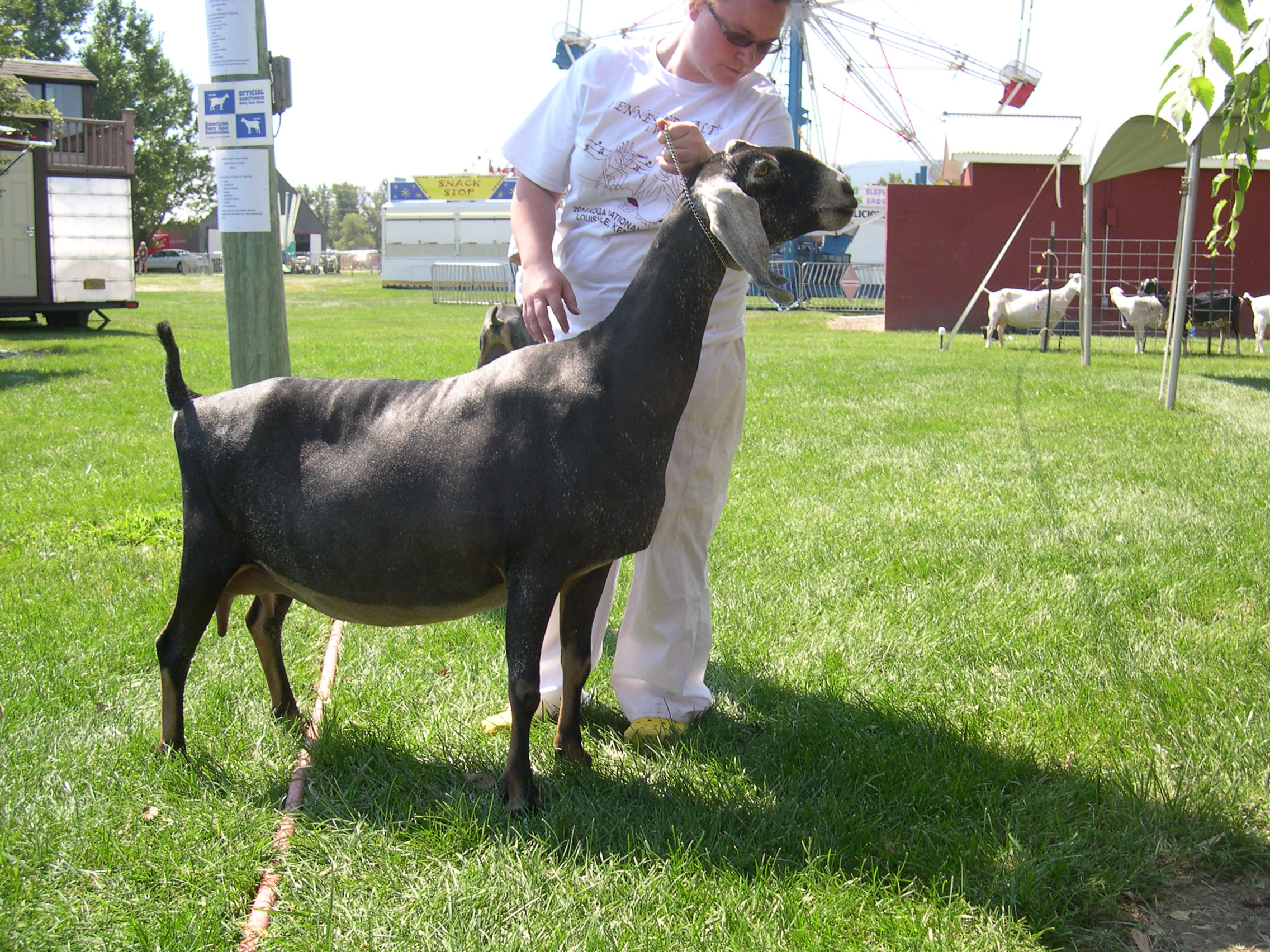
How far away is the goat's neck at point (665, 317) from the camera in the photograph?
2566mm

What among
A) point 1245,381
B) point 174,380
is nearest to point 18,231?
point 174,380

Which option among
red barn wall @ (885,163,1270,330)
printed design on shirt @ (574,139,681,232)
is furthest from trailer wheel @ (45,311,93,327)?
printed design on shirt @ (574,139,681,232)

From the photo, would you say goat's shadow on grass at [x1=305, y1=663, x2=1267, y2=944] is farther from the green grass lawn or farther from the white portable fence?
the white portable fence

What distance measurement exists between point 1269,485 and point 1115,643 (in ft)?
10.6

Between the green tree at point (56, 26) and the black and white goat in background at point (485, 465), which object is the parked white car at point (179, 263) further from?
the black and white goat in background at point (485, 465)

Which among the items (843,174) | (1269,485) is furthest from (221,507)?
(1269,485)

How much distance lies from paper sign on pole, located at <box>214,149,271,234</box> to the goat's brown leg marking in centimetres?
240

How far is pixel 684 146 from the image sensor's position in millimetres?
2557

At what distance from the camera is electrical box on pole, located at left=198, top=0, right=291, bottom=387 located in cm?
412

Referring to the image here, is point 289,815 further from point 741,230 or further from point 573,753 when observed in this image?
point 741,230

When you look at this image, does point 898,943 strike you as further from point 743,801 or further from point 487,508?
point 487,508

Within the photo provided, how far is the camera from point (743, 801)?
269cm

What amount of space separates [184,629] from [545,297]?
141 centimetres

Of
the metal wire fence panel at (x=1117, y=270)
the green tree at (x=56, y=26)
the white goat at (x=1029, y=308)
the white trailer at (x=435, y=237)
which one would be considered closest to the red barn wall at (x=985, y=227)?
the metal wire fence panel at (x=1117, y=270)
